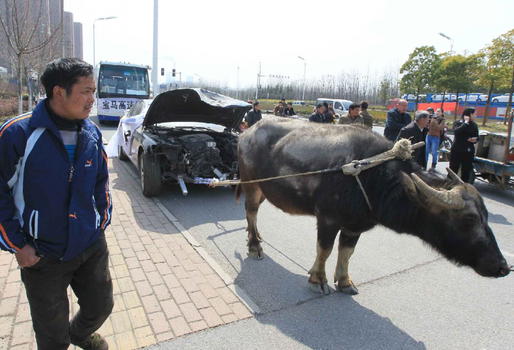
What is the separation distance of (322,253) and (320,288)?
14.9 inches

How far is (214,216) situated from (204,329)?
3.04m

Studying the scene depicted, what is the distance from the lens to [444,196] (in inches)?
113

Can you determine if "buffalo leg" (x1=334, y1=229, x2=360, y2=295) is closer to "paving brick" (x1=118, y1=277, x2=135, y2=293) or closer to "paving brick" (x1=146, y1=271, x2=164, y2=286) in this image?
"paving brick" (x1=146, y1=271, x2=164, y2=286)

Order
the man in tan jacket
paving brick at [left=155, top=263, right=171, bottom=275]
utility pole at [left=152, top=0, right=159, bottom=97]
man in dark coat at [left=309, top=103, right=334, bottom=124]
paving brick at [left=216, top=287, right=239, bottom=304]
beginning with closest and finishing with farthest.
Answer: paving brick at [left=216, top=287, right=239, bottom=304], paving brick at [left=155, top=263, right=171, bottom=275], the man in tan jacket, man in dark coat at [left=309, top=103, right=334, bottom=124], utility pole at [left=152, top=0, right=159, bottom=97]

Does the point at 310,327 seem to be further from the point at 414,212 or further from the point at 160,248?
the point at 160,248

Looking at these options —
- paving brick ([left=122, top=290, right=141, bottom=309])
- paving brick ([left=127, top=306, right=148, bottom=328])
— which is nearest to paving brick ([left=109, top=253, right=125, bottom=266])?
paving brick ([left=122, top=290, right=141, bottom=309])

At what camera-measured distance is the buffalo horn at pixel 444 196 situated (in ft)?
9.38

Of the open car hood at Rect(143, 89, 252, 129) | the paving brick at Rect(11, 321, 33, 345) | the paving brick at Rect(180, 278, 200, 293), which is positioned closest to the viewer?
the paving brick at Rect(11, 321, 33, 345)

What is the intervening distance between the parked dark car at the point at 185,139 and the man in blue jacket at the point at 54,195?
12.3 feet

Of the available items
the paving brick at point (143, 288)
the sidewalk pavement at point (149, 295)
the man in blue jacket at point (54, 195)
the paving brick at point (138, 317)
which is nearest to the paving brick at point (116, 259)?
the sidewalk pavement at point (149, 295)

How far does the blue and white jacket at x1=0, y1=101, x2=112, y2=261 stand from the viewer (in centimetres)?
195

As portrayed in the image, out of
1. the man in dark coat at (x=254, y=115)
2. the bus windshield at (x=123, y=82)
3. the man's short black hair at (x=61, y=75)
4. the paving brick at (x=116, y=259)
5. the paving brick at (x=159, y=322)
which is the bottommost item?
the paving brick at (x=159, y=322)

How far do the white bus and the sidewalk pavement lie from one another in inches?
575

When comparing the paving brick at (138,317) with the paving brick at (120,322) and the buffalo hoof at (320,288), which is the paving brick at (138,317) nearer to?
the paving brick at (120,322)
